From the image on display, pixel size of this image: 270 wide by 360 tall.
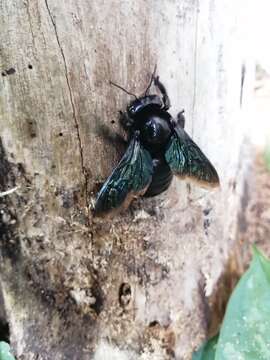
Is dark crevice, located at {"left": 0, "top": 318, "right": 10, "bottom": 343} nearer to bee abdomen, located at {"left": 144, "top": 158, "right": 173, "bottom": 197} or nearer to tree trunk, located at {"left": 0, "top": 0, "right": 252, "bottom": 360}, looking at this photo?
tree trunk, located at {"left": 0, "top": 0, "right": 252, "bottom": 360}

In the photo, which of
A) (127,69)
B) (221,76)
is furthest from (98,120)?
(221,76)

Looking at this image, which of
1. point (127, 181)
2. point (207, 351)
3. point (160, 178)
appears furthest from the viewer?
point (207, 351)

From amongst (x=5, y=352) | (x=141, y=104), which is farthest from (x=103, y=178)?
(x=5, y=352)

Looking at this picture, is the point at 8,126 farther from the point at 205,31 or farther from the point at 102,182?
the point at 205,31

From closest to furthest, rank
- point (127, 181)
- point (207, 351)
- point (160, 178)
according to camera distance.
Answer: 1. point (127, 181)
2. point (160, 178)
3. point (207, 351)

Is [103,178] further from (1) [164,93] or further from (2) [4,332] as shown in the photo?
(2) [4,332]

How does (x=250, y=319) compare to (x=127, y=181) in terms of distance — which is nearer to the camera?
(x=127, y=181)
